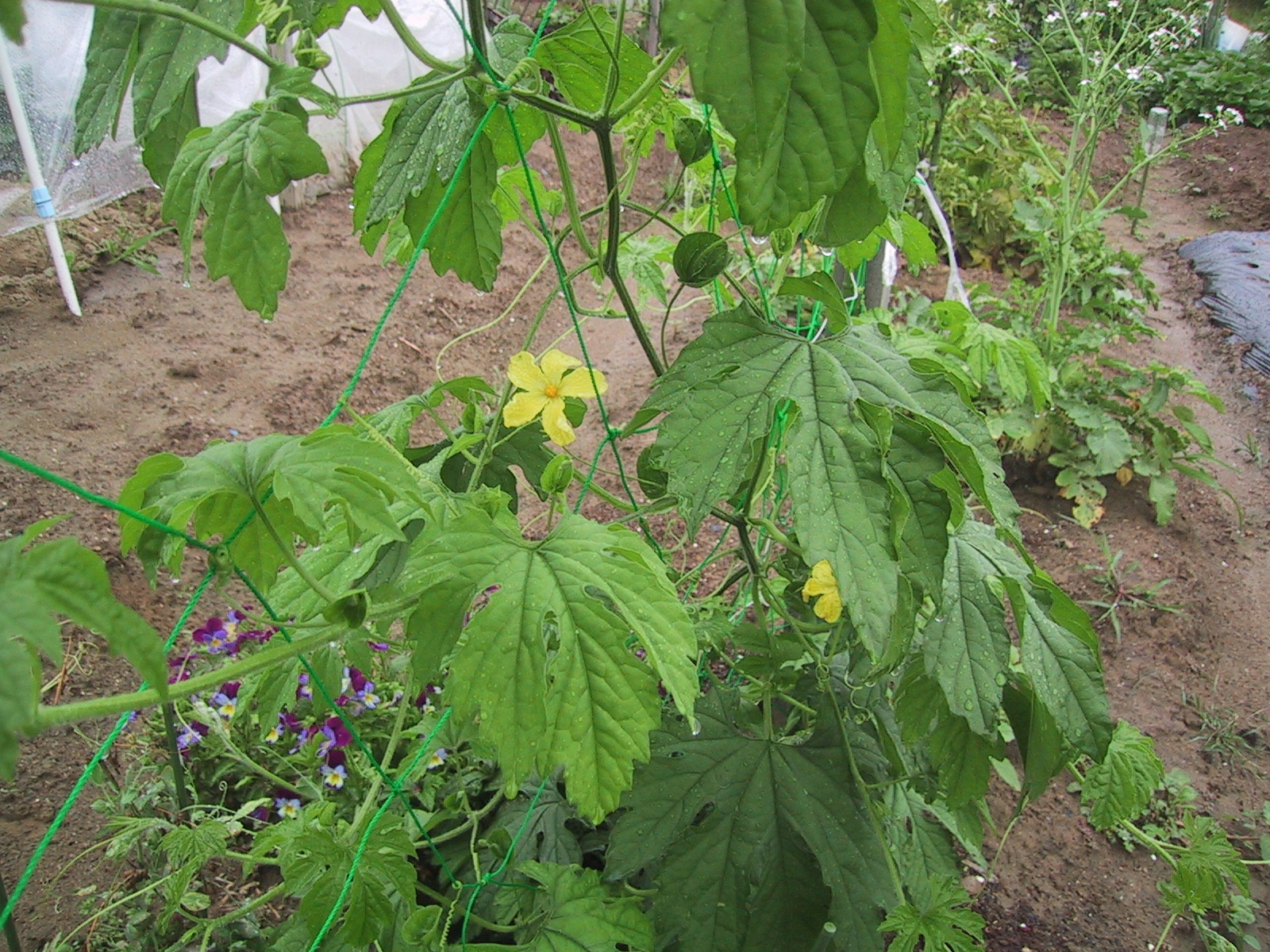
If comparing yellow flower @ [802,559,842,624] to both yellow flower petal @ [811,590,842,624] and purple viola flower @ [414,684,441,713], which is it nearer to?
yellow flower petal @ [811,590,842,624]

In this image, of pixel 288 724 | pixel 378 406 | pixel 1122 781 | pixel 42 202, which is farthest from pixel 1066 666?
pixel 42 202

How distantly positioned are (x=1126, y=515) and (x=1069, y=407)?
478 millimetres

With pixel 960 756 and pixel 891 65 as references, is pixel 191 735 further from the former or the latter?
pixel 891 65

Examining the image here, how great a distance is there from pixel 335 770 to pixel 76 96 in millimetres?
2962

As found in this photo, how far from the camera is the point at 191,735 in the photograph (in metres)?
2.10

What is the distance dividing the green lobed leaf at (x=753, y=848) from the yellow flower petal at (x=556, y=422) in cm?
54

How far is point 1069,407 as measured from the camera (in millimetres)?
3725

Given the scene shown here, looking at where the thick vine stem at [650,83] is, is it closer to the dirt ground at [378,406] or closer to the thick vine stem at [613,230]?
the thick vine stem at [613,230]

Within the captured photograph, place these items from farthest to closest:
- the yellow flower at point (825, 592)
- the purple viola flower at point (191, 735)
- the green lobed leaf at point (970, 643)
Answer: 1. the purple viola flower at point (191, 735)
2. the yellow flower at point (825, 592)
3. the green lobed leaf at point (970, 643)

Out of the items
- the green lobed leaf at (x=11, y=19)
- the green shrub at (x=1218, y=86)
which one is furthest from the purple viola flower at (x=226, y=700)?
the green shrub at (x=1218, y=86)

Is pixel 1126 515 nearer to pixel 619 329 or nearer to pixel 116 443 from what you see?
pixel 619 329

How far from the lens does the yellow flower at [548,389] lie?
1213 mm

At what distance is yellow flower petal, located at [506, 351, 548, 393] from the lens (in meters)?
1.21

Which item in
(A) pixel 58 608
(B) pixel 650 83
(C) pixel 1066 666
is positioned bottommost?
(C) pixel 1066 666
